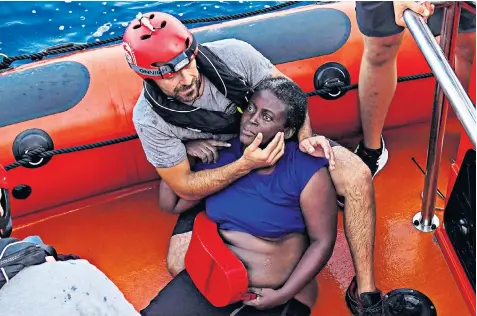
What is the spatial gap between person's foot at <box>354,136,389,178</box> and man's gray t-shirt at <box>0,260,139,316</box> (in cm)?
194

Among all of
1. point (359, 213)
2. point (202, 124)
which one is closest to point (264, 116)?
point (202, 124)

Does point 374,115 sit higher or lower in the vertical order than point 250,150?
lower

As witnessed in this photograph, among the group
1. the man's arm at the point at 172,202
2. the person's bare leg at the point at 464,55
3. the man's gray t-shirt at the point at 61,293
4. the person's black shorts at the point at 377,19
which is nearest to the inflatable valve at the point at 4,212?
the man's gray t-shirt at the point at 61,293

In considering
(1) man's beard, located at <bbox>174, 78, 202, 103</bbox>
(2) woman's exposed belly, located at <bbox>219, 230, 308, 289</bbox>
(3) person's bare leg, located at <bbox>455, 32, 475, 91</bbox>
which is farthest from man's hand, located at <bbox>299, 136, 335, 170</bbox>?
(3) person's bare leg, located at <bbox>455, 32, 475, 91</bbox>

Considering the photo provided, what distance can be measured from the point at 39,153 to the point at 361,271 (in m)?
1.45

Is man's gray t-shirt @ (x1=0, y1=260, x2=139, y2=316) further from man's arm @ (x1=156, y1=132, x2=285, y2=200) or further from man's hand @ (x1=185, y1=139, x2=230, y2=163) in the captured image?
man's hand @ (x1=185, y1=139, x2=230, y2=163)

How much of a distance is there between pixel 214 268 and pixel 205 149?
0.51 metres

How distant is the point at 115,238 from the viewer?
290 cm

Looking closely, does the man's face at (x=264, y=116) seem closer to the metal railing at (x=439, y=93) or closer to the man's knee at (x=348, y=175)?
the man's knee at (x=348, y=175)

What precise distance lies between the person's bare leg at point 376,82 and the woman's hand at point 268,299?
3.18 ft

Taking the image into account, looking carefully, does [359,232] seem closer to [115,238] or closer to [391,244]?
[391,244]

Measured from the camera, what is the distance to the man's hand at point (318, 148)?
7.57 feet

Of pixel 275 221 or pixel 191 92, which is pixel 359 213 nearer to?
pixel 275 221

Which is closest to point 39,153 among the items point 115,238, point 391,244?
point 115,238
